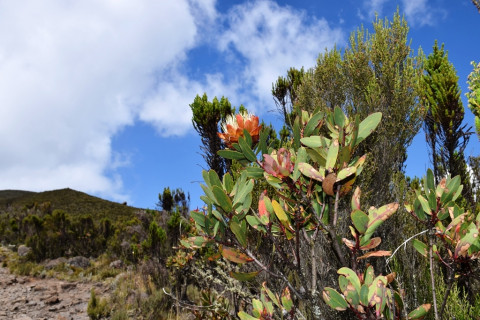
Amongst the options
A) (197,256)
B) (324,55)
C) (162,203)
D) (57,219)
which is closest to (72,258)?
(57,219)

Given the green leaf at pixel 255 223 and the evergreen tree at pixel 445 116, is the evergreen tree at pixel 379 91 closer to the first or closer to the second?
the evergreen tree at pixel 445 116

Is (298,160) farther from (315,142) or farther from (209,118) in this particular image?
(209,118)

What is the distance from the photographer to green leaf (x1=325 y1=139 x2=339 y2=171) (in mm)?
1289

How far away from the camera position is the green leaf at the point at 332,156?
129 centimetres

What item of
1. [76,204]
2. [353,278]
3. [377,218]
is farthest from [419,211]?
[76,204]

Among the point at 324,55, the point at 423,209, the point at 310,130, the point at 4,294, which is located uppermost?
the point at 324,55

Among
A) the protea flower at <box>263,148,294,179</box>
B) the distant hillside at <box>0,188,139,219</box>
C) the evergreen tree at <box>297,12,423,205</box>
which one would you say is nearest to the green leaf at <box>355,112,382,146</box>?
the protea flower at <box>263,148,294,179</box>

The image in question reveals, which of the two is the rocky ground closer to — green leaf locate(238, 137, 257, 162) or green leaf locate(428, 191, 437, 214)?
green leaf locate(238, 137, 257, 162)

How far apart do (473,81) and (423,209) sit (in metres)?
4.83

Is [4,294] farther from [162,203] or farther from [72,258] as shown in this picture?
[162,203]

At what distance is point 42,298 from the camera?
8.05m

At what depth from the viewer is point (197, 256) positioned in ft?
21.4

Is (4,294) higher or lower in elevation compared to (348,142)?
lower

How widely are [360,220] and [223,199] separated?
20.3 inches
